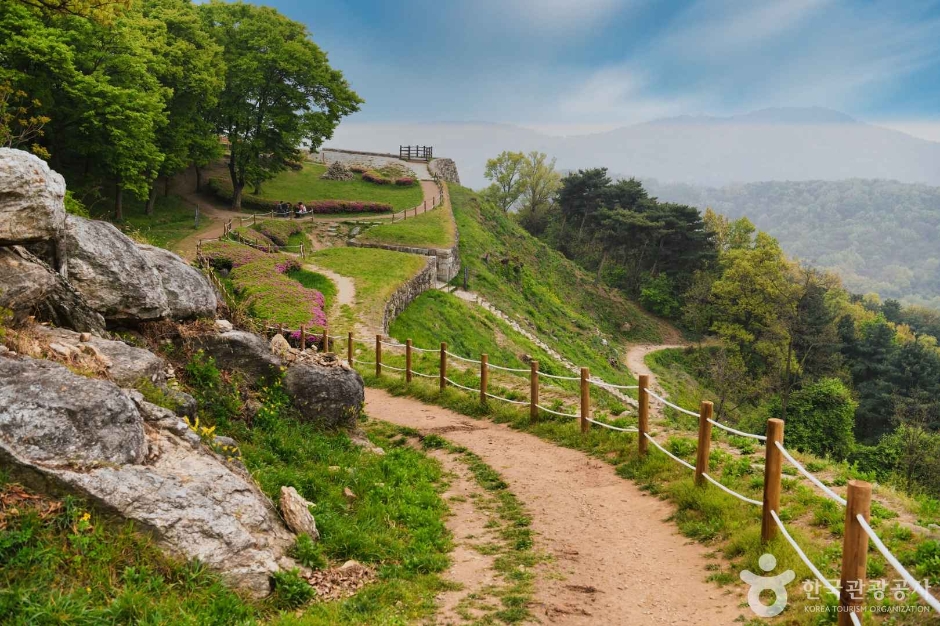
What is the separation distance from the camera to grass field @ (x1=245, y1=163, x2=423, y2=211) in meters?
51.7

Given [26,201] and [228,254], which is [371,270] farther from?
[26,201]

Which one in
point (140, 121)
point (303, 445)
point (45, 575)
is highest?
point (140, 121)

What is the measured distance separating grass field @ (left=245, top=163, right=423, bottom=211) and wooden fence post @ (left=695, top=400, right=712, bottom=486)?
46.7 m

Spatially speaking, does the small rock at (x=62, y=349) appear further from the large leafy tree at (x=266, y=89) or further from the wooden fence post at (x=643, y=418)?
the large leafy tree at (x=266, y=89)

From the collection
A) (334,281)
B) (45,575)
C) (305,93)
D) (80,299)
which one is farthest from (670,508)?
(305,93)

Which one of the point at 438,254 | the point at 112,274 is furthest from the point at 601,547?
the point at 438,254

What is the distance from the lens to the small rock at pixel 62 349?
6396mm

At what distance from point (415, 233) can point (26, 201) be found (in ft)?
124

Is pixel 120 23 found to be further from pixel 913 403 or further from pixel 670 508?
pixel 913 403

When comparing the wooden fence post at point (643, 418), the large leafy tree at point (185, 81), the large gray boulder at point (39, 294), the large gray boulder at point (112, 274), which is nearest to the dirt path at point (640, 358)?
the wooden fence post at point (643, 418)

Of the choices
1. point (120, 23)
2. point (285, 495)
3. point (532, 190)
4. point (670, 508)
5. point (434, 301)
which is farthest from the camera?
point (532, 190)

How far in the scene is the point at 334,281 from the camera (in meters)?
32.2

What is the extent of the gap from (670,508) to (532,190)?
78779 millimetres

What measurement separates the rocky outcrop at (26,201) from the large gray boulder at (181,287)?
2.04m
